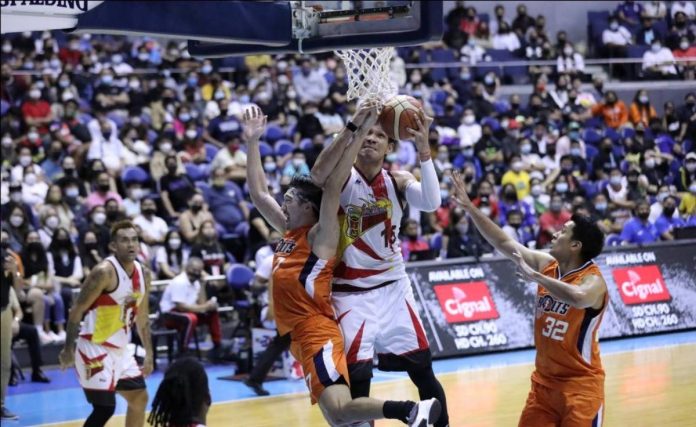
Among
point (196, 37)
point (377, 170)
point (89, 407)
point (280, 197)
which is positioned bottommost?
point (89, 407)

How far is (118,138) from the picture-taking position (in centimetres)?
1662

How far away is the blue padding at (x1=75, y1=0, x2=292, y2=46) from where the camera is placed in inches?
218

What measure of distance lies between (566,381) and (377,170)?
162 centimetres

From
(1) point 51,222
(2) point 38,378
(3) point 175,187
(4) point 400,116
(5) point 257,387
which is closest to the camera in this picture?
(4) point 400,116

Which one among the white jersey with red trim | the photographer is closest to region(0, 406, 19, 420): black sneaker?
the photographer

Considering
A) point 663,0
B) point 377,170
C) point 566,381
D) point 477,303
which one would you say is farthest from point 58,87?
point 663,0

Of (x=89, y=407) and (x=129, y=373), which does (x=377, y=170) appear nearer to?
(x=129, y=373)

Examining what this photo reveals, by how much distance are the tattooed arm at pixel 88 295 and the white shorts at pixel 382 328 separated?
81.0 inches

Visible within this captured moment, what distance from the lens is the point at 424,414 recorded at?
6.09m

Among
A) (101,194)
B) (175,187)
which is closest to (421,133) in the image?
(101,194)

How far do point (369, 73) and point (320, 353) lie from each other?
1728mm

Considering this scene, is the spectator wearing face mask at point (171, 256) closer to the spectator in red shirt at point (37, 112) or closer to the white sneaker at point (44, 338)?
the white sneaker at point (44, 338)

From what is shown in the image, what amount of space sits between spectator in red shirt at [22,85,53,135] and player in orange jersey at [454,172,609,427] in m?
11.3

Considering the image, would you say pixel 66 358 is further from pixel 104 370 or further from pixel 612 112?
pixel 612 112
